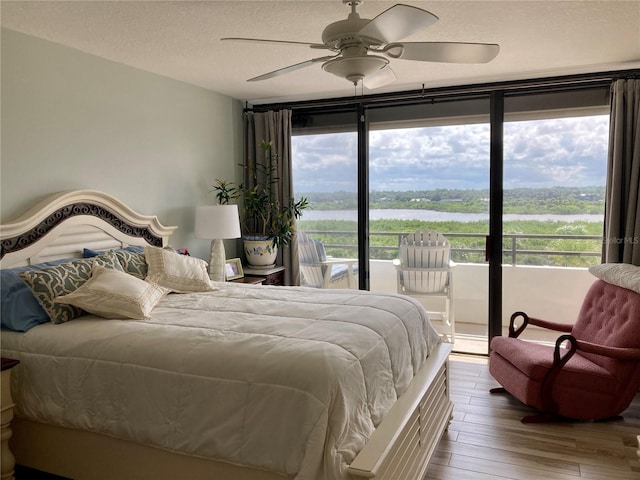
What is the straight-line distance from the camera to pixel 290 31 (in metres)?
3.16

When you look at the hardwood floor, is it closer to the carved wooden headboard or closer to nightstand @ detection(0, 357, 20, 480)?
nightstand @ detection(0, 357, 20, 480)

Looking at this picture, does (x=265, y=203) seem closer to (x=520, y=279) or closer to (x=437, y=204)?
(x=437, y=204)

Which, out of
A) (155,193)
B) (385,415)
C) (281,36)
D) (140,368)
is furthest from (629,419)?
(155,193)

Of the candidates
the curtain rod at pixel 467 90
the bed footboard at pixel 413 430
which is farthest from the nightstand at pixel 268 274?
the bed footboard at pixel 413 430

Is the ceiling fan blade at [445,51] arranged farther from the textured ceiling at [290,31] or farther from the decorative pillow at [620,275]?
the decorative pillow at [620,275]

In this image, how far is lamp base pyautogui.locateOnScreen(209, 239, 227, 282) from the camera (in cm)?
449

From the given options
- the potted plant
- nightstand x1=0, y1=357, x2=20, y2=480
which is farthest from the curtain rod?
nightstand x1=0, y1=357, x2=20, y2=480

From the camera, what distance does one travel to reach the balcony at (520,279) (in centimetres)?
461

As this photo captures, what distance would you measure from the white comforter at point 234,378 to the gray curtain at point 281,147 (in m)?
2.37

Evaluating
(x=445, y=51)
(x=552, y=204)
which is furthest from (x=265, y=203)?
(x=445, y=51)

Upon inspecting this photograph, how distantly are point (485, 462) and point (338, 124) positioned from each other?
3466 millimetres

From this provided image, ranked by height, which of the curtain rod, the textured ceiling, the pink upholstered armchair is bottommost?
the pink upholstered armchair

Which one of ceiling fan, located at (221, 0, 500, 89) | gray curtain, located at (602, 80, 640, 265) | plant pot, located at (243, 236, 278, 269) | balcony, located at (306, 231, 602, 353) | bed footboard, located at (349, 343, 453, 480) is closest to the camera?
bed footboard, located at (349, 343, 453, 480)

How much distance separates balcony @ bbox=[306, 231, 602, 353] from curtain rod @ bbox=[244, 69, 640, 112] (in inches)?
51.4
